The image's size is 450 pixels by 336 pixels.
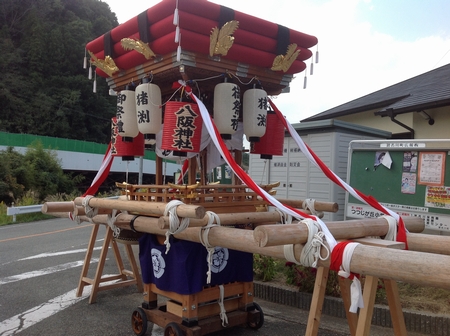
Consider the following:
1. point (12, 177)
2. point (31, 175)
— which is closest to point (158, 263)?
point (12, 177)

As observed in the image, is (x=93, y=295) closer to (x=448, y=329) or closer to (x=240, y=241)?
(x=240, y=241)

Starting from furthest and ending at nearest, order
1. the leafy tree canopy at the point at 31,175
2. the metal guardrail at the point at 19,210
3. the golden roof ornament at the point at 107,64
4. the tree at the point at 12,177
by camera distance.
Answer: the leafy tree canopy at the point at 31,175 < the tree at the point at 12,177 < the metal guardrail at the point at 19,210 < the golden roof ornament at the point at 107,64

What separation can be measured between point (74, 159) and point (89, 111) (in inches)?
550

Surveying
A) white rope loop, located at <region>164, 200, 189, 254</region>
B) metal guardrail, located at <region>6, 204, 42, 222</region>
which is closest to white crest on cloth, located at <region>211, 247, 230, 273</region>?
white rope loop, located at <region>164, 200, 189, 254</region>

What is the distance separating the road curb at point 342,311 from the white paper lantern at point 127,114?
3005 mm

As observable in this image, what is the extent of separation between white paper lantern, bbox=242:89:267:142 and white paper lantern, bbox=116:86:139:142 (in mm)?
1300

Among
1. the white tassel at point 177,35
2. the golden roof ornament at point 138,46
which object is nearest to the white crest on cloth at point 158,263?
the golden roof ornament at point 138,46

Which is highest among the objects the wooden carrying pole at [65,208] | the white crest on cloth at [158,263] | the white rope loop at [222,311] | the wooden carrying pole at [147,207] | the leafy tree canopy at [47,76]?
the leafy tree canopy at [47,76]

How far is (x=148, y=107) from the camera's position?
13.3ft

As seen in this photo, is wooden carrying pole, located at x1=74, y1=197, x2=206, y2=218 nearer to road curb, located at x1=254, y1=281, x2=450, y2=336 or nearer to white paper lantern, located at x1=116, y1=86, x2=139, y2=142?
white paper lantern, located at x1=116, y1=86, x2=139, y2=142

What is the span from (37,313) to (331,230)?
4440 mm

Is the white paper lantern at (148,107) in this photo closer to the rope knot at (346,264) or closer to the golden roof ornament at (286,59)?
the golden roof ornament at (286,59)

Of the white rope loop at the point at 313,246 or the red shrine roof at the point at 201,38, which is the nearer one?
the white rope loop at the point at 313,246

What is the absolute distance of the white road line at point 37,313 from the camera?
461 cm
